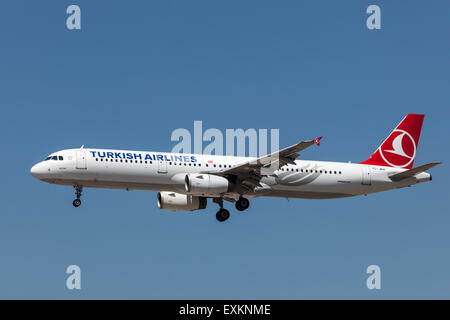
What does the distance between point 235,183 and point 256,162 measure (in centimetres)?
257

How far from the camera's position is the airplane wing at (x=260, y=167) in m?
48.0

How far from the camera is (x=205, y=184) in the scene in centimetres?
4994

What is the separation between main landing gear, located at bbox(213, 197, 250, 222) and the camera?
2050 inches

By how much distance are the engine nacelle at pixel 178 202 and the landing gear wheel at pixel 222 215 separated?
8.28 feet

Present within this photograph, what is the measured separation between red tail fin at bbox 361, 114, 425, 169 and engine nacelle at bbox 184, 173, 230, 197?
40.7ft

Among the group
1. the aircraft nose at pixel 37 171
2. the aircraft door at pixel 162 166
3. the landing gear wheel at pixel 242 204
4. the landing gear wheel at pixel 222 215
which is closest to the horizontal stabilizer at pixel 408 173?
the landing gear wheel at pixel 242 204

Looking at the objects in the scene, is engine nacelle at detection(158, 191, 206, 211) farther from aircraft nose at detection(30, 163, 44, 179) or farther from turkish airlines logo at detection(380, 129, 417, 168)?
turkish airlines logo at detection(380, 129, 417, 168)

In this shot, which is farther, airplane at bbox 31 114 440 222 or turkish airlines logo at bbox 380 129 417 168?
turkish airlines logo at bbox 380 129 417 168

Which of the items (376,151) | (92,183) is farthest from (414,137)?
(92,183)

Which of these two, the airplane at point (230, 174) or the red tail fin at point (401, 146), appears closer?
the airplane at point (230, 174)

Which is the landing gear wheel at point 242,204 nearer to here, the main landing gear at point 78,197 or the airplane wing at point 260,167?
the airplane wing at point 260,167

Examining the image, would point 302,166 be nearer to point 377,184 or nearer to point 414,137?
point 377,184

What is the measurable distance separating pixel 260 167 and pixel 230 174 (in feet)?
7.11

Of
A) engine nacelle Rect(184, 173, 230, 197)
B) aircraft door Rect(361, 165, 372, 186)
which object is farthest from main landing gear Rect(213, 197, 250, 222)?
aircraft door Rect(361, 165, 372, 186)
